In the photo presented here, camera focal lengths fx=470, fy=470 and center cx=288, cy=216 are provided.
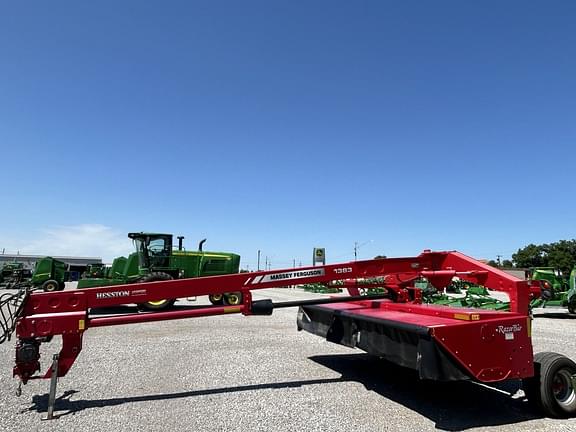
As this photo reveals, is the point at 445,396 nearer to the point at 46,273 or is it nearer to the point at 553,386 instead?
the point at 553,386

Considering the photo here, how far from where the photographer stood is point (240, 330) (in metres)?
11.3

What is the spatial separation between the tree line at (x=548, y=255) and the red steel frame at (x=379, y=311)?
81.9 meters

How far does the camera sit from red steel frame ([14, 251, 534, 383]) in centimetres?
485

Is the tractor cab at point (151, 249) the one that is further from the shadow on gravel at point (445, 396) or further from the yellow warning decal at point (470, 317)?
the yellow warning decal at point (470, 317)

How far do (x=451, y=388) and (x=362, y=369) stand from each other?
139cm

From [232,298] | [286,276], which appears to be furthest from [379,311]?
[232,298]

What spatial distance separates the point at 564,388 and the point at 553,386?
9.2 inches

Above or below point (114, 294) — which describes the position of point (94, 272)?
above

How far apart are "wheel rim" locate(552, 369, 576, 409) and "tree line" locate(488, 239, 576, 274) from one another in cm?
8222

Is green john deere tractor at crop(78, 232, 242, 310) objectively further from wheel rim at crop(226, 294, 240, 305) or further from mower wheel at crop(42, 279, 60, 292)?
mower wheel at crop(42, 279, 60, 292)

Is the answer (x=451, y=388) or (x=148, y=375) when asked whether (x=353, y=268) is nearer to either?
(x=451, y=388)

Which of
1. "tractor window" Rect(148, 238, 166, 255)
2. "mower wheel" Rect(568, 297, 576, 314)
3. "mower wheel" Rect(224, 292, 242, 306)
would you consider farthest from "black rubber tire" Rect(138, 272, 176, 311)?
"mower wheel" Rect(568, 297, 576, 314)

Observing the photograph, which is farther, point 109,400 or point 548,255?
point 548,255

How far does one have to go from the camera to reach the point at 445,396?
229 inches
